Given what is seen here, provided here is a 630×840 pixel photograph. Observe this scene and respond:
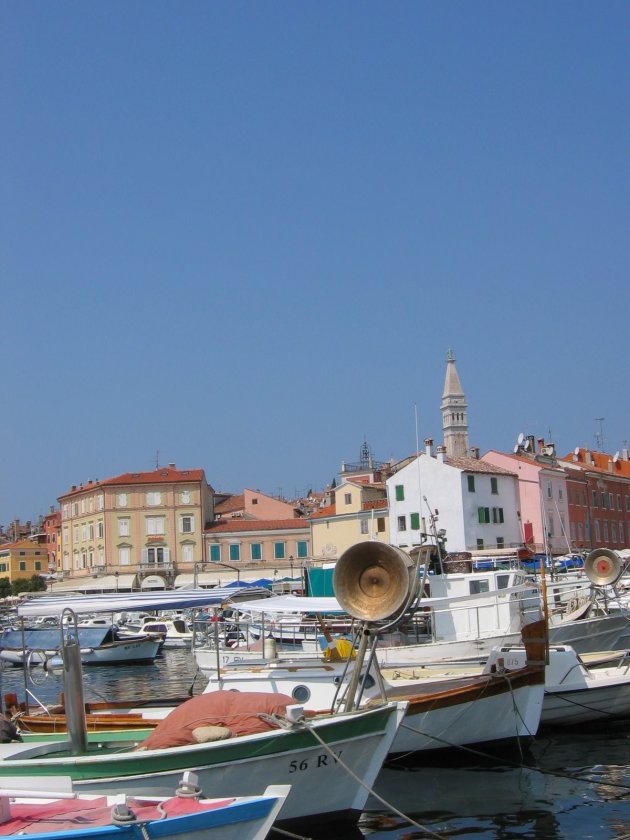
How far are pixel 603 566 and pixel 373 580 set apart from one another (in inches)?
619

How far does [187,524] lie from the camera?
87375 mm

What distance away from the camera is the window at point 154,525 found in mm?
87544

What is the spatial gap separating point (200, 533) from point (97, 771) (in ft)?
247

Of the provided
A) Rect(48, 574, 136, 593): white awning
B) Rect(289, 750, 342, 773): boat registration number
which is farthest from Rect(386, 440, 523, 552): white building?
Rect(289, 750, 342, 773): boat registration number

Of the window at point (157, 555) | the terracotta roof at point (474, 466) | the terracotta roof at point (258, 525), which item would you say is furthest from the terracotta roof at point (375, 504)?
the window at point (157, 555)

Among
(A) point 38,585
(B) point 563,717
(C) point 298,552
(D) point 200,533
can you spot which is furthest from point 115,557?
(B) point 563,717

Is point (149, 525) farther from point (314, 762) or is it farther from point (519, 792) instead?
point (314, 762)

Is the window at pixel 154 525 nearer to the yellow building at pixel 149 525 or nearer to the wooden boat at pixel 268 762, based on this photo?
the yellow building at pixel 149 525

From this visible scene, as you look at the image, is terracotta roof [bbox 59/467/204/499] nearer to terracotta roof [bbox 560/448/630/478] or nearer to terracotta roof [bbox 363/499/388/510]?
terracotta roof [bbox 363/499/388/510]

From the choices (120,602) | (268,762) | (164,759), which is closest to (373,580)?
(268,762)

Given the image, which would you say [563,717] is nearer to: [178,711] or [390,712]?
[390,712]

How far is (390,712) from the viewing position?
43.1 ft

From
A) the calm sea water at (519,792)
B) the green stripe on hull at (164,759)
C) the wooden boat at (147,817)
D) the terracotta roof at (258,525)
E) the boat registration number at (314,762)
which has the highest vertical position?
the terracotta roof at (258,525)

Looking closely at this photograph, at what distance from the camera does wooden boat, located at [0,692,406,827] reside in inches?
473
